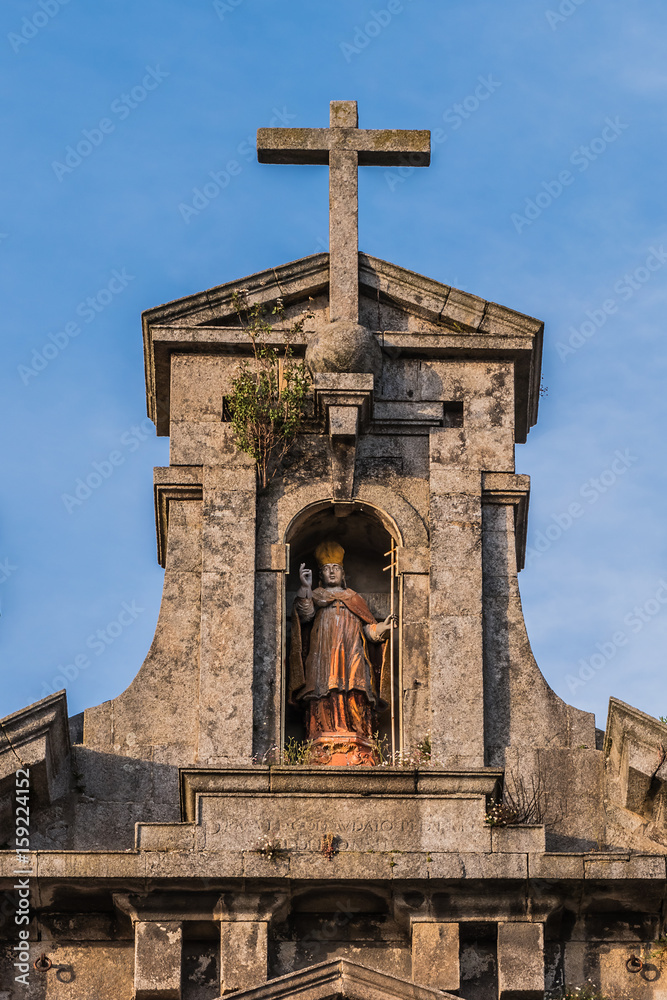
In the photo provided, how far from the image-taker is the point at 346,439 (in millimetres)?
20359

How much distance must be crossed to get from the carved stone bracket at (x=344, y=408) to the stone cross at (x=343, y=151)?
1425mm

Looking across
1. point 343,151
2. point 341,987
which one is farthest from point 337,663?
point 343,151

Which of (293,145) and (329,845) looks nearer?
(329,845)

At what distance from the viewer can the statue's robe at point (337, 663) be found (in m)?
19.8

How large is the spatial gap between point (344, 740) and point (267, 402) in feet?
10.1

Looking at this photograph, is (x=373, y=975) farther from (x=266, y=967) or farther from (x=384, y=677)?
(x=384, y=677)

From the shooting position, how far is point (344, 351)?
20.3m

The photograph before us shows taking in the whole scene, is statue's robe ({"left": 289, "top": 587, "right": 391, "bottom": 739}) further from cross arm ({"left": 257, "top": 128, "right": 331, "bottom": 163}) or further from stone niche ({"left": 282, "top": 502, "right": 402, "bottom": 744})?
cross arm ({"left": 257, "top": 128, "right": 331, "bottom": 163})

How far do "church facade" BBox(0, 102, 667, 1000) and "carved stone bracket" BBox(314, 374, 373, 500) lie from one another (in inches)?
1.0

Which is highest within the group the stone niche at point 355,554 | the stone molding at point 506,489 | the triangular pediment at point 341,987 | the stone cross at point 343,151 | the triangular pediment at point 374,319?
the stone cross at point 343,151

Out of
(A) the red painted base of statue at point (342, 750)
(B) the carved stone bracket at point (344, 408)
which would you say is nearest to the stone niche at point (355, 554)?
(B) the carved stone bracket at point (344, 408)

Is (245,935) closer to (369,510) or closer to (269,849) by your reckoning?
(269,849)

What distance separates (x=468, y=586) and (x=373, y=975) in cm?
396

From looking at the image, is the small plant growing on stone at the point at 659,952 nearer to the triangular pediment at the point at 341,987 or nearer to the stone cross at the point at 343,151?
the triangular pediment at the point at 341,987
